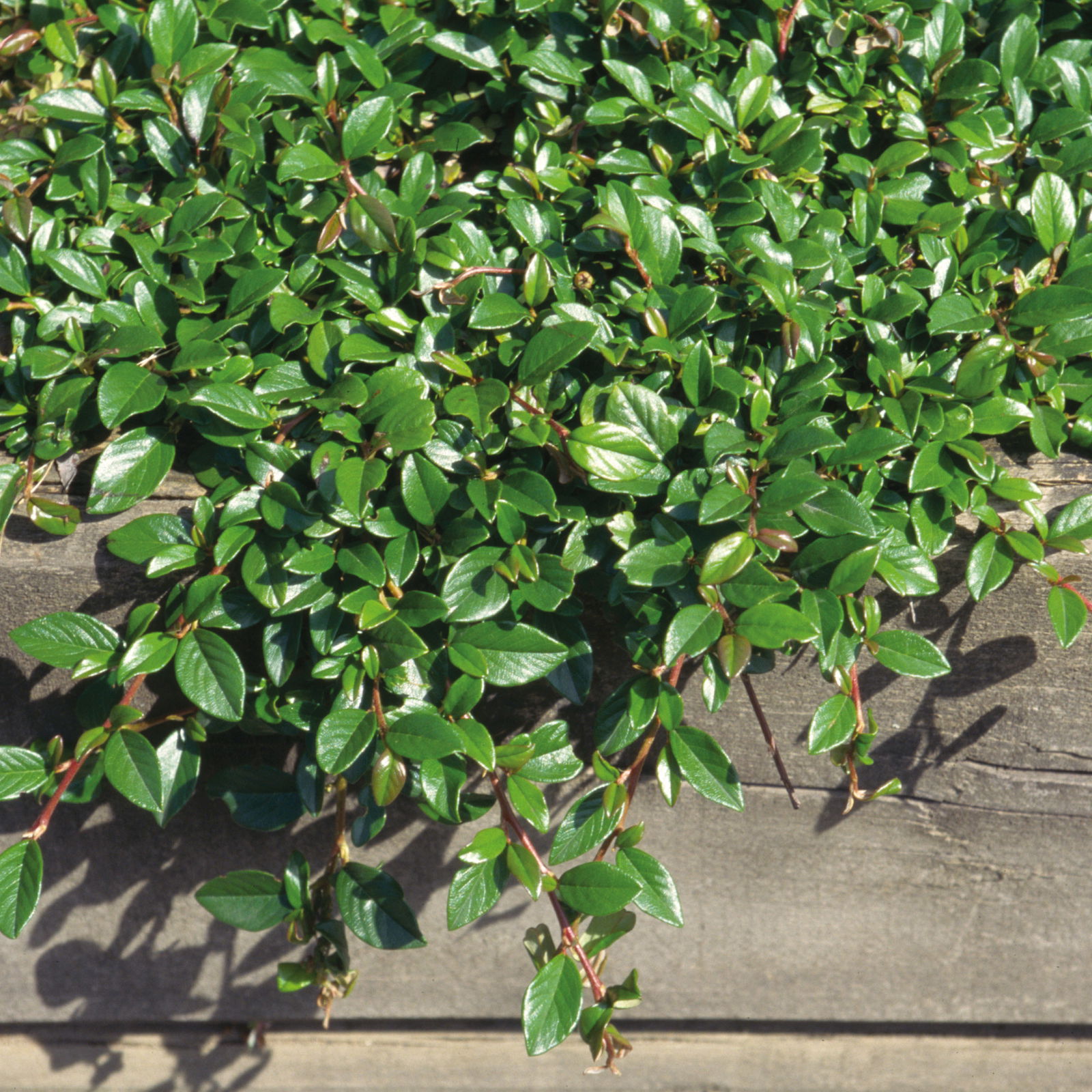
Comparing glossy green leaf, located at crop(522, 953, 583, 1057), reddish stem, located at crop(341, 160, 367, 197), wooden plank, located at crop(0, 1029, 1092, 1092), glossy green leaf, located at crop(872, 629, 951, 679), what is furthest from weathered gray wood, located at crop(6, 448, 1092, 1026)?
reddish stem, located at crop(341, 160, 367, 197)

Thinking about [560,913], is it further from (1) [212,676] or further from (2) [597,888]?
(1) [212,676]

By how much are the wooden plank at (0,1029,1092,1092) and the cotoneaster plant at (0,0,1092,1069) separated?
643 millimetres

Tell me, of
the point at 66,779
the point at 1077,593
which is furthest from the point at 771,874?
the point at 66,779

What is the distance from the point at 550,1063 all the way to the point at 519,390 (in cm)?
141

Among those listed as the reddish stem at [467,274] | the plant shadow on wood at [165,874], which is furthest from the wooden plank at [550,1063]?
the reddish stem at [467,274]

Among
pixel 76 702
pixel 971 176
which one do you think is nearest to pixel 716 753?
pixel 76 702

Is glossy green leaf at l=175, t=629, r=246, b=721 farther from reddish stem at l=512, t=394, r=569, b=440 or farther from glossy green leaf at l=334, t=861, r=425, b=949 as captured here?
reddish stem at l=512, t=394, r=569, b=440

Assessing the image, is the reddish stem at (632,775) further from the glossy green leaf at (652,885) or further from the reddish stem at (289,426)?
the reddish stem at (289,426)

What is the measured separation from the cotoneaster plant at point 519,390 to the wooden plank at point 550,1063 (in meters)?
0.64

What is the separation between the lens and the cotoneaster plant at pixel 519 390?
1.06 meters

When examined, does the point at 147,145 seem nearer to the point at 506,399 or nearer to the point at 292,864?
the point at 506,399

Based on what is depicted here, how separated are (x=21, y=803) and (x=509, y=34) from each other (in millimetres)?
1400

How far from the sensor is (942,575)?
1.20m

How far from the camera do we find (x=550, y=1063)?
5.94 ft
